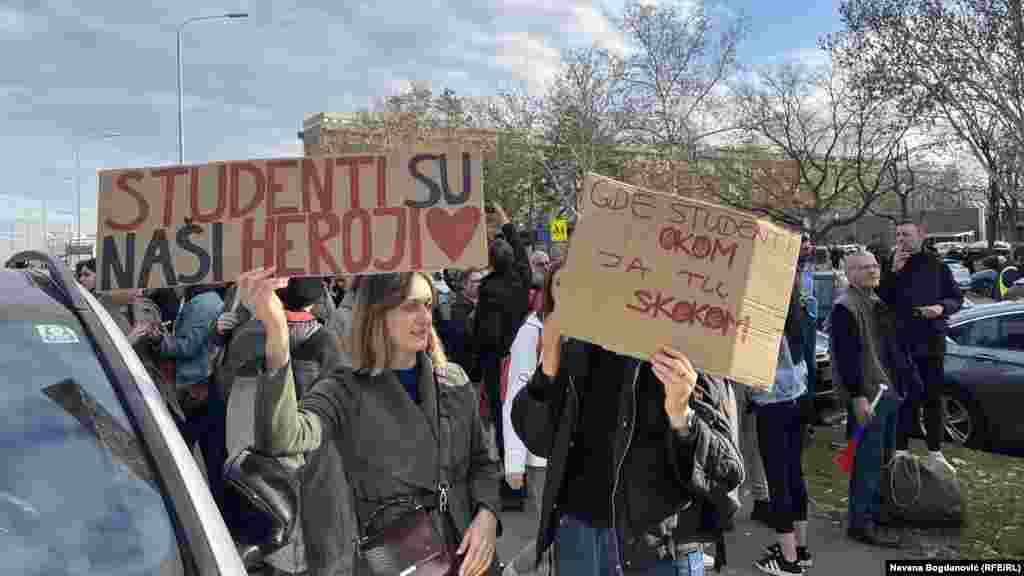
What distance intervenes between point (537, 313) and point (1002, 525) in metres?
3.55

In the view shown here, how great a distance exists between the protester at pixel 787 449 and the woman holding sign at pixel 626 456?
2535mm

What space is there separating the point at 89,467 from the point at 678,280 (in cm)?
161

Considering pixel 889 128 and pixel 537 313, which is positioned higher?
pixel 889 128

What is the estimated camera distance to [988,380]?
27.8ft

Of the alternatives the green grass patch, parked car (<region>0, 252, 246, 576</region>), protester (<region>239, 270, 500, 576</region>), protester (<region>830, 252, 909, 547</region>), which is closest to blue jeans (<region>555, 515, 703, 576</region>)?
protester (<region>239, 270, 500, 576</region>)

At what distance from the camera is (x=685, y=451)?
2545mm

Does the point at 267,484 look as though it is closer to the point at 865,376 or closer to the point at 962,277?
the point at 865,376

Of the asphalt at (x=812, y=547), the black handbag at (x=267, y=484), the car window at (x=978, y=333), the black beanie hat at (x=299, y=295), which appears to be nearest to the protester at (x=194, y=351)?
the black beanie hat at (x=299, y=295)

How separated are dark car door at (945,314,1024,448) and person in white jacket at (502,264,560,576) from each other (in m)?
4.62

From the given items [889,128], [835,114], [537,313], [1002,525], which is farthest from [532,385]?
[835,114]

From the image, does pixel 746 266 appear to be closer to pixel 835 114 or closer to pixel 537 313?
pixel 537 313

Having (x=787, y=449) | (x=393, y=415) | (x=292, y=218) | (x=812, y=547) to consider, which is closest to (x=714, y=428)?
(x=393, y=415)

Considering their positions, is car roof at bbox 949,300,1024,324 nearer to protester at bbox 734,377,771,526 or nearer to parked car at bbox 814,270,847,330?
protester at bbox 734,377,771,526

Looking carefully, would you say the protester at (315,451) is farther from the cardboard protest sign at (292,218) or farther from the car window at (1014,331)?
the car window at (1014,331)
